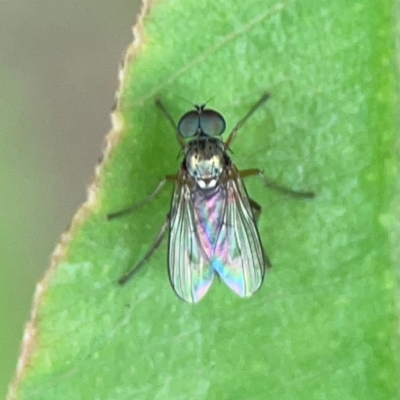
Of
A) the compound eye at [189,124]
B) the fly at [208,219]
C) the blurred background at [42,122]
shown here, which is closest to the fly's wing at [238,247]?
the fly at [208,219]

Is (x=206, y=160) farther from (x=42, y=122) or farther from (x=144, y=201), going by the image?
(x=42, y=122)

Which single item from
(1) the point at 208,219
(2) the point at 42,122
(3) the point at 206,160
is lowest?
(1) the point at 208,219

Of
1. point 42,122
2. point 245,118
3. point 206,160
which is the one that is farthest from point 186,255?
point 42,122

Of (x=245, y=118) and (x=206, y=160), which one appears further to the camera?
(x=206, y=160)

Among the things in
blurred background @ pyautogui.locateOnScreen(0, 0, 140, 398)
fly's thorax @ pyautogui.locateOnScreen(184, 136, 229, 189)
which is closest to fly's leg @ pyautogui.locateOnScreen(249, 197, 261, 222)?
fly's thorax @ pyautogui.locateOnScreen(184, 136, 229, 189)

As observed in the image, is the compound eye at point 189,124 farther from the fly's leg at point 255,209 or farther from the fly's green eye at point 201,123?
the fly's leg at point 255,209

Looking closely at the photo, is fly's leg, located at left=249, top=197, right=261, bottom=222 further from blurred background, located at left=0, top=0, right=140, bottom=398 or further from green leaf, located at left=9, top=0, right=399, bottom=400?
blurred background, located at left=0, top=0, right=140, bottom=398
